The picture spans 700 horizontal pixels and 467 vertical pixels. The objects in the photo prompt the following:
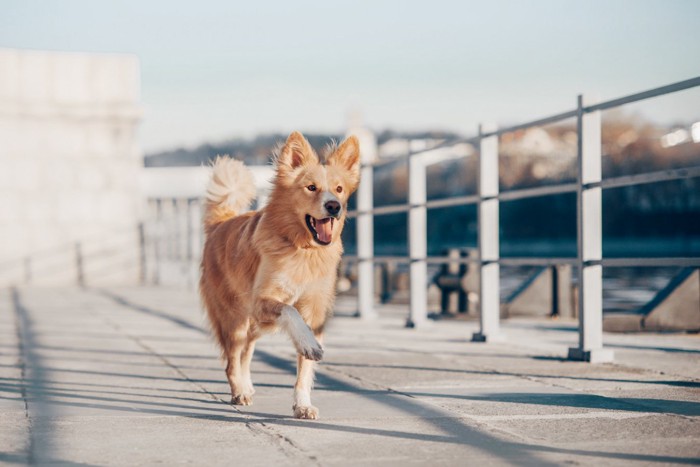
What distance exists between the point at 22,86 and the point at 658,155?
207 ft

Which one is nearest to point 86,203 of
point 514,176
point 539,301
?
point 539,301

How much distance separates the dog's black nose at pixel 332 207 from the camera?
234 inches

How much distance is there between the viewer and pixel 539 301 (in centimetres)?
1369

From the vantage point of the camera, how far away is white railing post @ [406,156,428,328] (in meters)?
11.8

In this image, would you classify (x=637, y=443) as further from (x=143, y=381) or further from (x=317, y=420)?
(x=143, y=381)

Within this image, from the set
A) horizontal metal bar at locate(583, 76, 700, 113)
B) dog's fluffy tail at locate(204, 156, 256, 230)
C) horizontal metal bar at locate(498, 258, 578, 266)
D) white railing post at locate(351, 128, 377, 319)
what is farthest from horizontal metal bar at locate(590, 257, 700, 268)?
white railing post at locate(351, 128, 377, 319)

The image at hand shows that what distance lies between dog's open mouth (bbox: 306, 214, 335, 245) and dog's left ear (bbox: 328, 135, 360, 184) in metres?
0.38

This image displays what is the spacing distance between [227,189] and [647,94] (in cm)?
287

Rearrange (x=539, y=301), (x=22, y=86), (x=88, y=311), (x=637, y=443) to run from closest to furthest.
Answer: (x=637, y=443)
(x=539, y=301)
(x=88, y=311)
(x=22, y=86)

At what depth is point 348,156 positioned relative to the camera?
632 centimetres

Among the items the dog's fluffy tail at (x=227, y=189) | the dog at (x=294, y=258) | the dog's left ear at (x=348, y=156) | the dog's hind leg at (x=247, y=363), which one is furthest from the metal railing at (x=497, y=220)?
the dog's hind leg at (x=247, y=363)

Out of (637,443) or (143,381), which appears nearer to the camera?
(637,443)

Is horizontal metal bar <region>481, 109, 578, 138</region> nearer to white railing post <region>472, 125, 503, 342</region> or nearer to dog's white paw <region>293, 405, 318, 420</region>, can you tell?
white railing post <region>472, 125, 503, 342</region>

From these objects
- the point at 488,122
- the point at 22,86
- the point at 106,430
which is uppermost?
the point at 22,86
